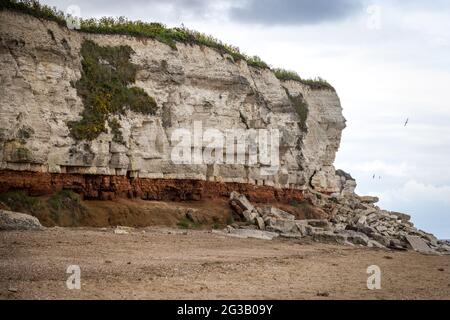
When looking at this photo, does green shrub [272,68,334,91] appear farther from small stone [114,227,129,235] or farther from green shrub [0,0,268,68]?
small stone [114,227,129,235]

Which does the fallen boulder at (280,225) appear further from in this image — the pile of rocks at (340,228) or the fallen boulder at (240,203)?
the fallen boulder at (240,203)

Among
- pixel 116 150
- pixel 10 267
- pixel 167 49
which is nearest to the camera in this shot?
pixel 10 267

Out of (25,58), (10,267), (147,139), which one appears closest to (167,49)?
(147,139)

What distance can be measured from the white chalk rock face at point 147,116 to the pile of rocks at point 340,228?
103 inches

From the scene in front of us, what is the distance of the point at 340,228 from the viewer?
34.6 metres

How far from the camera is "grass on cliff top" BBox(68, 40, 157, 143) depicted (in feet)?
87.7

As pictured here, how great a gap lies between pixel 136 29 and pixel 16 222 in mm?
13848

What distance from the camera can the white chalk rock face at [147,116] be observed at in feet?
78.9

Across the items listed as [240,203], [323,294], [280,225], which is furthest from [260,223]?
[323,294]

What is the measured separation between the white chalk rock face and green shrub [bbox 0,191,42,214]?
101 cm

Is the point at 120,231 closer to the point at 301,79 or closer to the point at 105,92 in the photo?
the point at 105,92
